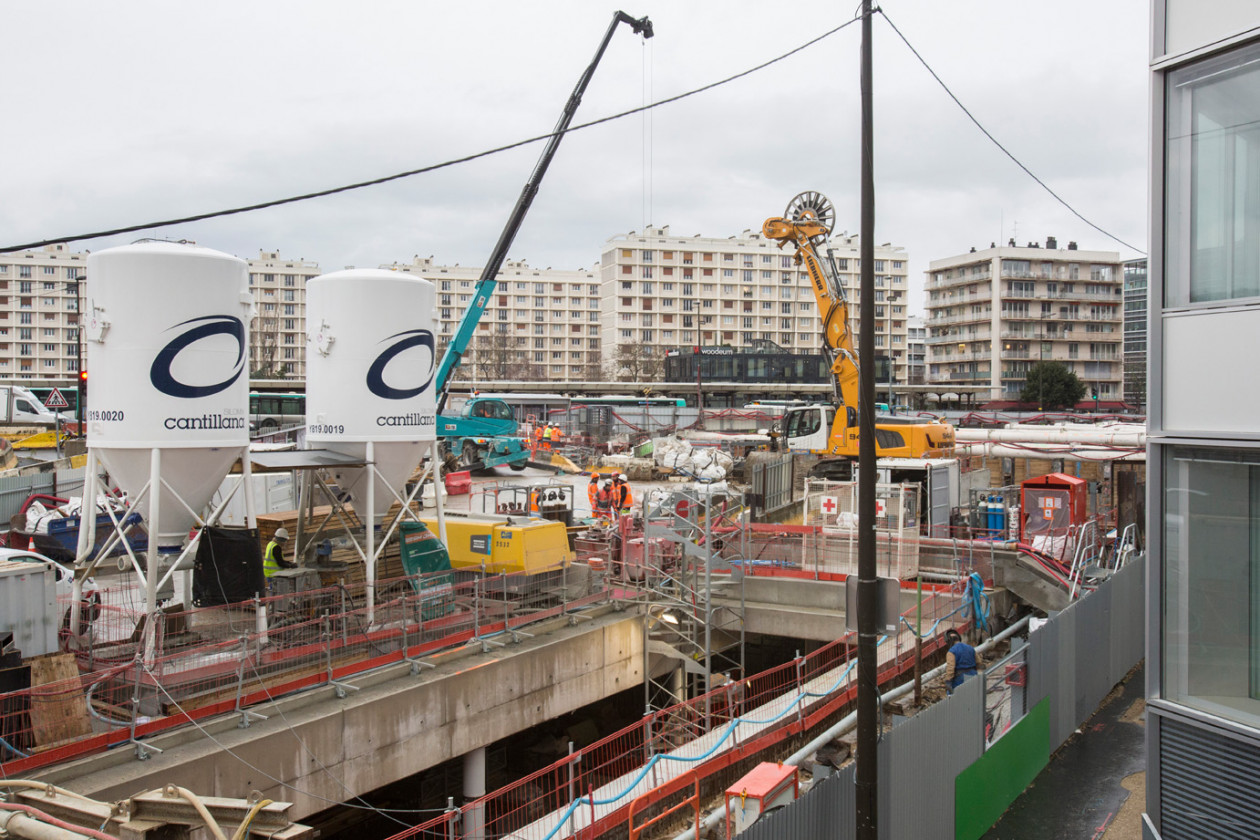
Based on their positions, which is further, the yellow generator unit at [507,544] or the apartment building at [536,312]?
the apartment building at [536,312]

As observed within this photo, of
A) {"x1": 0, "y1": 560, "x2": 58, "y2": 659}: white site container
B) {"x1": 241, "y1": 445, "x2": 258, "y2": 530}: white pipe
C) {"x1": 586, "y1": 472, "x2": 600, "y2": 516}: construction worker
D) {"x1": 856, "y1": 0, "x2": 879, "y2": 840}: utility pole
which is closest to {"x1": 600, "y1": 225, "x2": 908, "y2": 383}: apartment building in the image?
{"x1": 586, "y1": 472, "x2": 600, "y2": 516}: construction worker

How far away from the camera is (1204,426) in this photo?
6.89 m

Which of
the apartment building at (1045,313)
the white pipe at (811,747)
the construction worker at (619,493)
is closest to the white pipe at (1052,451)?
the construction worker at (619,493)

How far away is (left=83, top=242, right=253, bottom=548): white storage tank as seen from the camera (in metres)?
12.9

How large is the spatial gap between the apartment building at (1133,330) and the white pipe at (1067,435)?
65603mm

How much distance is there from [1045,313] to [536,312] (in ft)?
208

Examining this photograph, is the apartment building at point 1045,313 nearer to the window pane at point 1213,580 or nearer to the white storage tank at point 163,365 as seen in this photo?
the white storage tank at point 163,365

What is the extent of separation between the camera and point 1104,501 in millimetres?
30656

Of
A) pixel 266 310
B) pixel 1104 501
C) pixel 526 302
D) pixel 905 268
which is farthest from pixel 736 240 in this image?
pixel 1104 501

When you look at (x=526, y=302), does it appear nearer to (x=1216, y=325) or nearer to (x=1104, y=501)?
(x=1104, y=501)

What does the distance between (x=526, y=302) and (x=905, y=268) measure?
49.3 meters

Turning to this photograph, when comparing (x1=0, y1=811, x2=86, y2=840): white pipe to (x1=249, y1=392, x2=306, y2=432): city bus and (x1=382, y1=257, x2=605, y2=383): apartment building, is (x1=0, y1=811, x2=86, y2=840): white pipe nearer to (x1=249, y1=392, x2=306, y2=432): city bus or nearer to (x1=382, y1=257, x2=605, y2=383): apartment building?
(x1=249, y1=392, x2=306, y2=432): city bus

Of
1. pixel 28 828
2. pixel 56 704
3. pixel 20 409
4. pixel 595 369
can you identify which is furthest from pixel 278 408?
pixel 595 369

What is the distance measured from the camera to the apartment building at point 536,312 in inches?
4786
